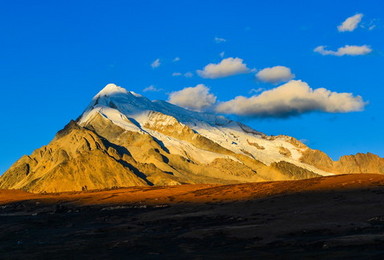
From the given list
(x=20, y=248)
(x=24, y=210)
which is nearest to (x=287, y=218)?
(x=20, y=248)

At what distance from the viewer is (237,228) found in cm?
3919

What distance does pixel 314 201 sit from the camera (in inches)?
2072

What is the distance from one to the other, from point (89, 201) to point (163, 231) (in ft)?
176

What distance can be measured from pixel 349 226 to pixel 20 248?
2477cm

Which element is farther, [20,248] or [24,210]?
[24,210]

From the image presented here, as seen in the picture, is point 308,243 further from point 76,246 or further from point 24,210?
point 24,210

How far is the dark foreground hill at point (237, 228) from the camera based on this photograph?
29000mm

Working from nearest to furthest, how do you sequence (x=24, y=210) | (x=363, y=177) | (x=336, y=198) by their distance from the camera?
(x=336, y=198)
(x=363, y=177)
(x=24, y=210)

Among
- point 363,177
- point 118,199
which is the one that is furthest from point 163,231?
point 118,199

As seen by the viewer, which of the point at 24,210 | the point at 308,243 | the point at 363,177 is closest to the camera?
the point at 308,243

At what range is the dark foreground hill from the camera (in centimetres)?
2900

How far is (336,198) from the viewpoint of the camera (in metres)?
51.2

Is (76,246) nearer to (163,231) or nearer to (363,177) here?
(163,231)

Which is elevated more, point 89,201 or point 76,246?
point 89,201
